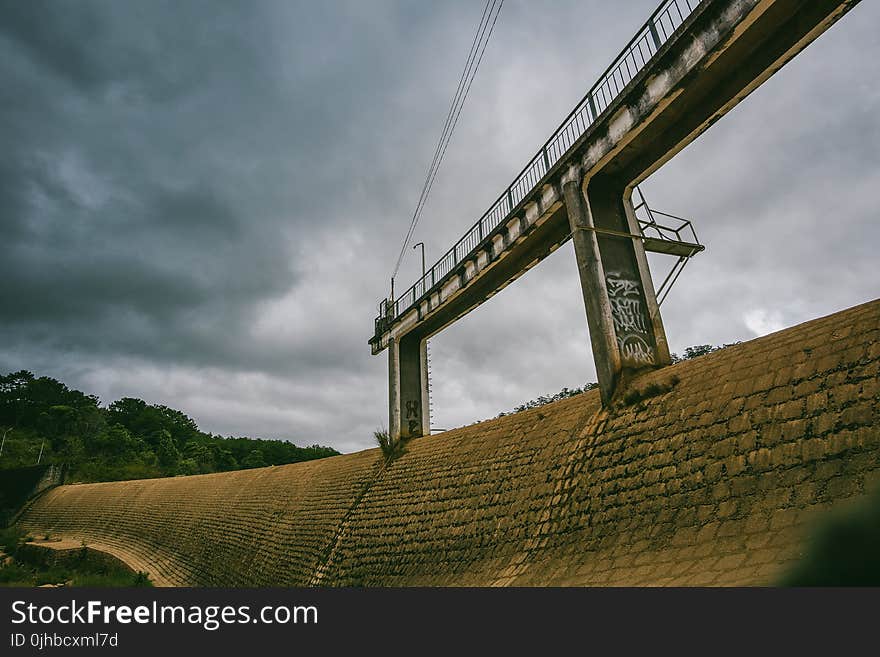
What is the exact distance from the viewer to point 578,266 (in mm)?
10312

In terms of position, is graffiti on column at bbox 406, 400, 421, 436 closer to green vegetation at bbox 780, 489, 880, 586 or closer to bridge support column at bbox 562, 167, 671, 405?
bridge support column at bbox 562, 167, 671, 405

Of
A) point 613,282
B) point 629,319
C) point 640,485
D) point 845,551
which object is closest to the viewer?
point 845,551

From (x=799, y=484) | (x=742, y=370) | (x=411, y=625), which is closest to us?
(x=411, y=625)

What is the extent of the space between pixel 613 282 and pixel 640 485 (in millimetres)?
4624

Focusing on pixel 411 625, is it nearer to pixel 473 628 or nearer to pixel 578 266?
pixel 473 628

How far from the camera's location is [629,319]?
32.7 feet

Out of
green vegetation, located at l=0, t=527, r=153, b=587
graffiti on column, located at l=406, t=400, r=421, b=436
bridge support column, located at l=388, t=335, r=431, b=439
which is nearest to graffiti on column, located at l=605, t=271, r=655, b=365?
bridge support column, located at l=388, t=335, r=431, b=439

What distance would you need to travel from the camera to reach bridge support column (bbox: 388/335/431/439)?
61.7 ft

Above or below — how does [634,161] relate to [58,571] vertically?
above

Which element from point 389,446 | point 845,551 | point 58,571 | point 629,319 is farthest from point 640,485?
point 58,571

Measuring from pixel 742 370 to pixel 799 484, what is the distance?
2.16m

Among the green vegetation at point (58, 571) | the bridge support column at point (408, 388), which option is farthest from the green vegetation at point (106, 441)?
the bridge support column at point (408, 388)

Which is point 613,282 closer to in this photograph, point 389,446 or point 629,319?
point 629,319

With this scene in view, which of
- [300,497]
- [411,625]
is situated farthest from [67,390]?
[411,625]
